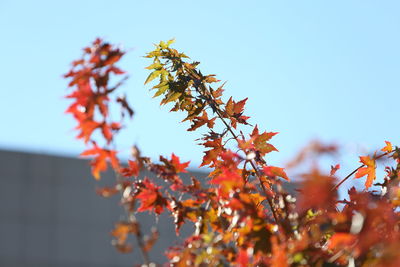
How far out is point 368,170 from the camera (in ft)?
8.39

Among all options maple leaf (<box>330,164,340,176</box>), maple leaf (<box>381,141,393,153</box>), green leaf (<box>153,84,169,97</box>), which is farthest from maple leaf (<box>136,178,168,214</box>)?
maple leaf (<box>381,141,393,153</box>)

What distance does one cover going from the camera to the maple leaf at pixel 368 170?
254 centimetres

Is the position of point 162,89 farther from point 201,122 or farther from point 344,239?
point 344,239

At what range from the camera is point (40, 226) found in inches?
896

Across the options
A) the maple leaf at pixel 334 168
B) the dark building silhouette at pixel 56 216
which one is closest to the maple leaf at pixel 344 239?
the maple leaf at pixel 334 168

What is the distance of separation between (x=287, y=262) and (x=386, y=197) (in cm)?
62

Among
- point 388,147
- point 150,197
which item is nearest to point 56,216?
point 388,147

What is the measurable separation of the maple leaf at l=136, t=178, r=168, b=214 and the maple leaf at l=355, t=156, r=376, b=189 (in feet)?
2.52

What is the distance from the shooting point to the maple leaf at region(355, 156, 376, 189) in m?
2.54

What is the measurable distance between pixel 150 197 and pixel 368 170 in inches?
33.0

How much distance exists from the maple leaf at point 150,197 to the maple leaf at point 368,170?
2.52 ft

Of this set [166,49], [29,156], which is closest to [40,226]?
[29,156]

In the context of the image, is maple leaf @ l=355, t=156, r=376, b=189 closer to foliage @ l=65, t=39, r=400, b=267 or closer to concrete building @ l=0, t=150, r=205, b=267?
foliage @ l=65, t=39, r=400, b=267

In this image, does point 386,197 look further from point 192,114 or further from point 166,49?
point 166,49
